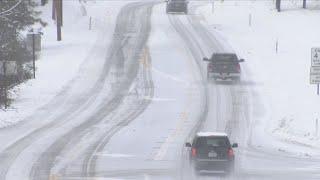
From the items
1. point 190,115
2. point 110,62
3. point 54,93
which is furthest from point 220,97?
point 110,62

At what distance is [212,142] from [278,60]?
29.1 m

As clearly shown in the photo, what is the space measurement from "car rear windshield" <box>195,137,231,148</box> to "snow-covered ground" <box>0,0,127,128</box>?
14065 mm

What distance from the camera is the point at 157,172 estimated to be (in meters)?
26.9

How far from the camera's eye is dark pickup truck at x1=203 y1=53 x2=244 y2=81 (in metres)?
47.0

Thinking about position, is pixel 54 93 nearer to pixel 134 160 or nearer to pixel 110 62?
pixel 110 62

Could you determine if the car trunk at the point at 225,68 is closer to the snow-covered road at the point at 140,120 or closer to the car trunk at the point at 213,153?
the snow-covered road at the point at 140,120

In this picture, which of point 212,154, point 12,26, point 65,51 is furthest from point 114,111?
point 65,51

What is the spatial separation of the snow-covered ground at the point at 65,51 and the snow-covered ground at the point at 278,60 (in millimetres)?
9675

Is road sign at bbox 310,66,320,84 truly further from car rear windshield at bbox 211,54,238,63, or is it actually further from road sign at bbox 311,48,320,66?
car rear windshield at bbox 211,54,238,63

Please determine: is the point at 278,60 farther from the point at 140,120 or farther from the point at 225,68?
the point at 140,120

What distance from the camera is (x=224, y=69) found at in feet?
154

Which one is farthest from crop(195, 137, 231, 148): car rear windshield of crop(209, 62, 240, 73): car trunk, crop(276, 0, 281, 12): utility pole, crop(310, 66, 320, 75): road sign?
crop(276, 0, 281, 12): utility pole

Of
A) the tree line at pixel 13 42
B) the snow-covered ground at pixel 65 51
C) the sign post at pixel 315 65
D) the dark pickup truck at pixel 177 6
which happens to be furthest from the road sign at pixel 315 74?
the dark pickup truck at pixel 177 6

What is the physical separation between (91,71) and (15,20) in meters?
6.03
